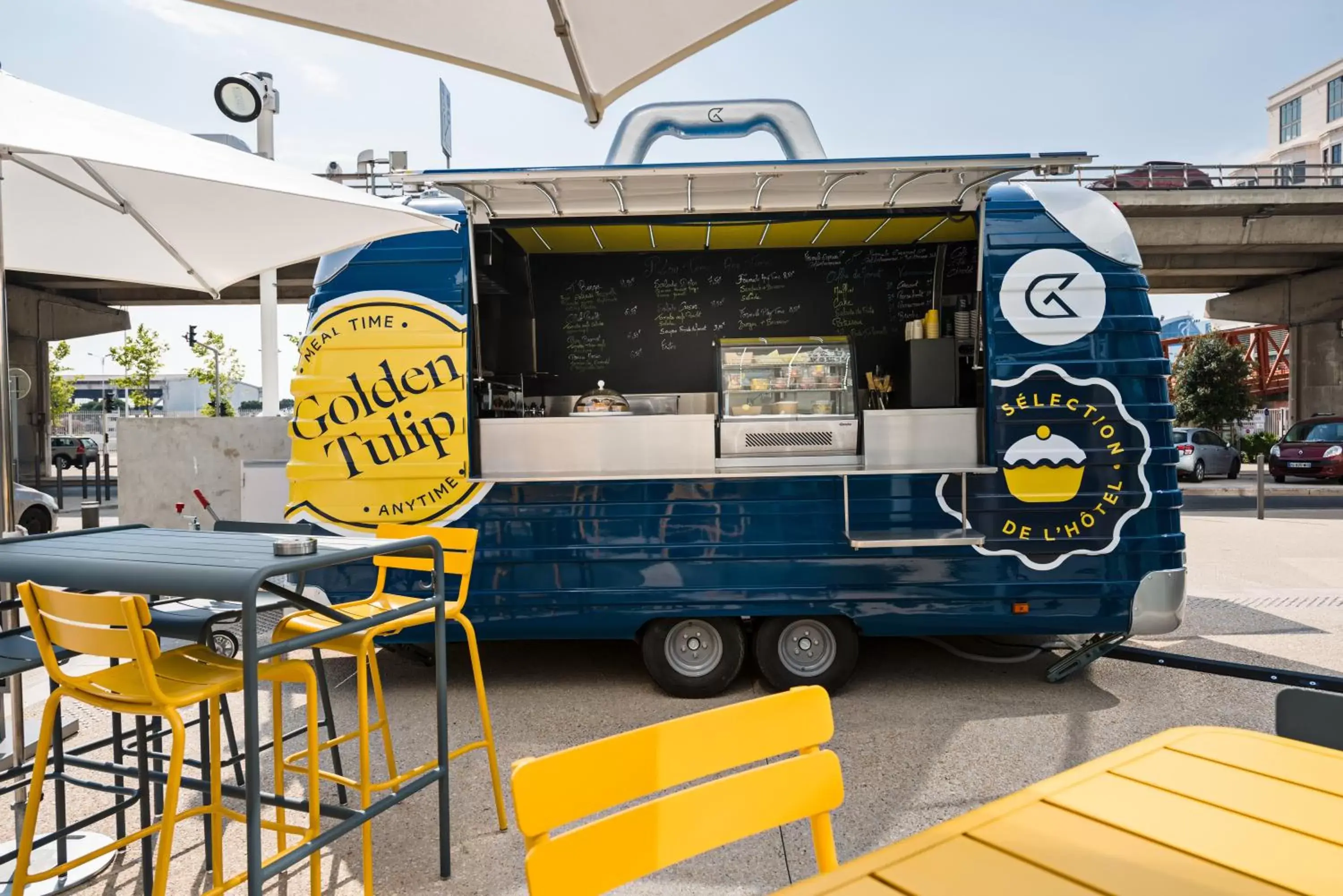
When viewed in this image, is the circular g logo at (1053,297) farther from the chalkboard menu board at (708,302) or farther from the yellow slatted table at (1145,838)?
the yellow slatted table at (1145,838)

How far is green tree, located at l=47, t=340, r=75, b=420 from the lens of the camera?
32594mm

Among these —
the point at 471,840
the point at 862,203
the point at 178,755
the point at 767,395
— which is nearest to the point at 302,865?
the point at 471,840

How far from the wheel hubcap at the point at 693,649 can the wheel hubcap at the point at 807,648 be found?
367mm

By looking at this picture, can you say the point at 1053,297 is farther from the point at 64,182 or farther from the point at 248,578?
the point at 64,182

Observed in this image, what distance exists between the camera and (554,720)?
14.4ft

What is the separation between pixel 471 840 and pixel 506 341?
12.3ft

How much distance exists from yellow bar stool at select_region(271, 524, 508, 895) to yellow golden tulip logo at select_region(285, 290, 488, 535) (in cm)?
65

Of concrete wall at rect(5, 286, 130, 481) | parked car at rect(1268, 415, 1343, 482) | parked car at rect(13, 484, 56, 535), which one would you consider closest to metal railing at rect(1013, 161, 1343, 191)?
parked car at rect(1268, 415, 1343, 482)

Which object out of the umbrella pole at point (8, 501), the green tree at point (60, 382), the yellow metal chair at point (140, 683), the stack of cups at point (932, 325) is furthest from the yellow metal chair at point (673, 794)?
the green tree at point (60, 382)

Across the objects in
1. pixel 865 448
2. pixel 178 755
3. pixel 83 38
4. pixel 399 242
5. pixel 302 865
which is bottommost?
pixel 302 865

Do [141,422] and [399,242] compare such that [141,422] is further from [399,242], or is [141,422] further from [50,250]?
[399,242]

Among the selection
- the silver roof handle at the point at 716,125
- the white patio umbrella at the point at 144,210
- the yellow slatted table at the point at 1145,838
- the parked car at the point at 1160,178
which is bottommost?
the yellow slatted table at the point at 1145,838

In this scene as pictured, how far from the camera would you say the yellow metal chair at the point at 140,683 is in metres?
2.12

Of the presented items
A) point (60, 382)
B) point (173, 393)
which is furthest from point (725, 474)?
point (173, 393)
